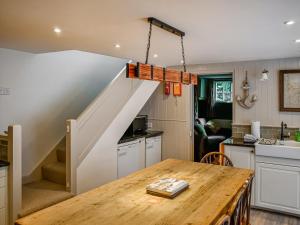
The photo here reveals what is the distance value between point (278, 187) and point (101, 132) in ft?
8.74

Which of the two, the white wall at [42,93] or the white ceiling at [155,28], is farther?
the white wall at [42,93]

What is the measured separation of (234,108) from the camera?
4492 millimetres

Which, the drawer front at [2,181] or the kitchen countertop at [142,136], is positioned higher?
the kitchen countertop at [142,136]

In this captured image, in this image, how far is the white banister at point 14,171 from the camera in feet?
9.07

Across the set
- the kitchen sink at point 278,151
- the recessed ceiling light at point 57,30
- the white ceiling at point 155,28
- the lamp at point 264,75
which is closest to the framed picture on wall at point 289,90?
the lamp at point 264,75

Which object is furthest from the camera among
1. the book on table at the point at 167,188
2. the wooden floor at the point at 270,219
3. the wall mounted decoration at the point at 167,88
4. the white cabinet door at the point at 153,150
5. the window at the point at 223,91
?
the window at the point at 223,91

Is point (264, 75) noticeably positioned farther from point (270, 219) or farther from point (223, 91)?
point (223, 91)

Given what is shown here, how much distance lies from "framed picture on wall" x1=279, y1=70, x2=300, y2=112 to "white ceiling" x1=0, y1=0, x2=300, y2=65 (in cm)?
42

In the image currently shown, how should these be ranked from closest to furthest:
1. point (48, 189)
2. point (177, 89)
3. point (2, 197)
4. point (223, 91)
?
point (2, 197) < point (48, 189) < point (177, 89) < point (223, 91)

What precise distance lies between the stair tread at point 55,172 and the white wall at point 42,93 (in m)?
0.24

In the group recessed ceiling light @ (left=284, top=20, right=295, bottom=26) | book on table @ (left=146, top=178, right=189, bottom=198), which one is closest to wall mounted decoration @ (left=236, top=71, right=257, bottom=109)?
recessed ceiling light @ (left=284, top=20, right=295, bottom=26)

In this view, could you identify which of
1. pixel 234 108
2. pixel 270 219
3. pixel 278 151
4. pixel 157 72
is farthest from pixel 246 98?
pixel 157 72

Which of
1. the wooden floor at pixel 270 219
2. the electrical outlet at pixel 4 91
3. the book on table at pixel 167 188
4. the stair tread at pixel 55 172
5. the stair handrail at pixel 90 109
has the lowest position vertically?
the wooden floor at pixel 270 219

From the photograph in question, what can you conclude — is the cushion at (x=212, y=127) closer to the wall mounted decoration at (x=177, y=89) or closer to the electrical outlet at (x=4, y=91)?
the wall mounted decoration at (x=177, y=89)
